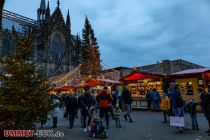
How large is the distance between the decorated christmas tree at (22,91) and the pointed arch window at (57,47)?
1982 inches

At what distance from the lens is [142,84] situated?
21.9m

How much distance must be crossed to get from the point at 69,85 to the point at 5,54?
2314 cm

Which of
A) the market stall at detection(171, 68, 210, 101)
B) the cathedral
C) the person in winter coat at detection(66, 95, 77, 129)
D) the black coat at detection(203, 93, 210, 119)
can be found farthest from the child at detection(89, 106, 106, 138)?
the cathedral

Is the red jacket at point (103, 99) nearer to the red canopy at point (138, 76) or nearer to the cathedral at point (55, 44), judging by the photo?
the red canopy at point (138, 76)

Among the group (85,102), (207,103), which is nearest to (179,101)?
(207,103)

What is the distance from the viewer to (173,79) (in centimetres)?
1919

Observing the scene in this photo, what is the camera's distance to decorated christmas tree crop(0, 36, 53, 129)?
754 cm

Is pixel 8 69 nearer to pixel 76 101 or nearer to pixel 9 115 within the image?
pixel 9 115

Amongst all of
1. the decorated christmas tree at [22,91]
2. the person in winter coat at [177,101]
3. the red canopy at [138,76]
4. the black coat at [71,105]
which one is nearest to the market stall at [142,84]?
the red canopy at [138,76]

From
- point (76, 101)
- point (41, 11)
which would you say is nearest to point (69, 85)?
point (76, 101)

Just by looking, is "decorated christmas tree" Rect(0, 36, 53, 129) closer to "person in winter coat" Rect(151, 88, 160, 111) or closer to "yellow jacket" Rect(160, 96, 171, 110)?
"yellow jacket" Rect(160, 96, 171, 110)

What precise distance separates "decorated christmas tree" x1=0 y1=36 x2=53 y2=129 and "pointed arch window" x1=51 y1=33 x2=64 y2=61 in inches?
1982

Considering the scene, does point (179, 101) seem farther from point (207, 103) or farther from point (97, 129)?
point (97, 129)

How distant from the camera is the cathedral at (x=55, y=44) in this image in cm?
5575
